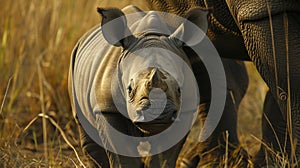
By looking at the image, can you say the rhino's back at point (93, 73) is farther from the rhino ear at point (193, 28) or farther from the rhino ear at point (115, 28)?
the rhino ear at point (193, 28)

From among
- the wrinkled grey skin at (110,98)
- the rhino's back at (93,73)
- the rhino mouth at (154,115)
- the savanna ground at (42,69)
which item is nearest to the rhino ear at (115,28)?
the wrinkled grey skin at (110,98)

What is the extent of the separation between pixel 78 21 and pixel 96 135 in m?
2.59

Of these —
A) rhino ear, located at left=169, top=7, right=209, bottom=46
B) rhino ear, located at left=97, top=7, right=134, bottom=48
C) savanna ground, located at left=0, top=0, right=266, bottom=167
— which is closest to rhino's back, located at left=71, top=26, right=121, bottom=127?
rhino ear, located at left=97, top=7, right=134, bottom=48

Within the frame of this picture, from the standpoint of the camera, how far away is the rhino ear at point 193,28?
12.0 feet

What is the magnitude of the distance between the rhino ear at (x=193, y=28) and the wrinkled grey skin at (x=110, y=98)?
47mm

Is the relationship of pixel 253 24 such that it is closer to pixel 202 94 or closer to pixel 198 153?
pixel 202 94

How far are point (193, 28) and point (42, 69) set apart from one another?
2458mm

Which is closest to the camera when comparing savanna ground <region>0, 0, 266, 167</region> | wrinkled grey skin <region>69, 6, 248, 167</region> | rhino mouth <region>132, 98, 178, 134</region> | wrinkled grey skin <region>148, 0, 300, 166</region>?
rhino mouth <region>132, 98, 178, 134</region>

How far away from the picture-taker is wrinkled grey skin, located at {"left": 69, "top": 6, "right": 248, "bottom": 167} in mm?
3680

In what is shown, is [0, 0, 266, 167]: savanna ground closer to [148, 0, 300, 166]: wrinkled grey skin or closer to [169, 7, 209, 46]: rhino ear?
[148, 0, 300, 166]: wrinkled grey skin

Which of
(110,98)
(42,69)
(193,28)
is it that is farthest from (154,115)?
(42,69)

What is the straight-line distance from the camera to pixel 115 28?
3.68m

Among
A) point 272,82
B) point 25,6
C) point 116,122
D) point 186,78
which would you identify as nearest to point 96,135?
point 116,122

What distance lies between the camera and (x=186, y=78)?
11.9ft
